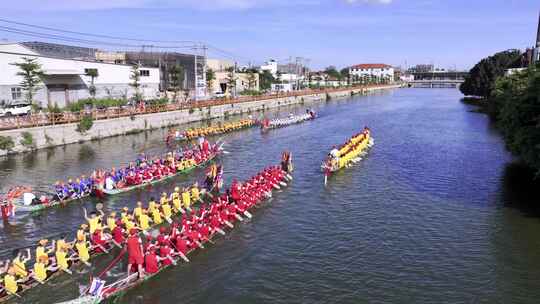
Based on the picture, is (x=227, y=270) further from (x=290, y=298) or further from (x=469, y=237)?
(x=469, y=237)

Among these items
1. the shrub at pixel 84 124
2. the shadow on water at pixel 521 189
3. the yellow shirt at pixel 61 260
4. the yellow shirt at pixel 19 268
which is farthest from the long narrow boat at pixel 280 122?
the yellow shirt at pixel 19 268

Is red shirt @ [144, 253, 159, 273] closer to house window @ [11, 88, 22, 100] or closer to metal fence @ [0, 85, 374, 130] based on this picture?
metal fence @ [0, 85, 374, 130]

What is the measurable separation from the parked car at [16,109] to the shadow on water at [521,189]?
132ft

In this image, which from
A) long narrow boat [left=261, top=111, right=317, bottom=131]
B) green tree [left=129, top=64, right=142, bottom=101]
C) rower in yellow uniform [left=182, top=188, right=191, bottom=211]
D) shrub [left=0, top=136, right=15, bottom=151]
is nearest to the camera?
rower in yellow uniform [left=182, top=188, right=191, bottom=211]

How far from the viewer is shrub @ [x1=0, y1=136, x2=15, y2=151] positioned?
35.2m

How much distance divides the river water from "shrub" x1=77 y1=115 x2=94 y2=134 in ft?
19.1

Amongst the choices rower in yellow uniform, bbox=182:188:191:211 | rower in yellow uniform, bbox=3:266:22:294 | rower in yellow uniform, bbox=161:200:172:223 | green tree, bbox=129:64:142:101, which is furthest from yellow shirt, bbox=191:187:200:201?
green tree, bbox=129:64:142:101

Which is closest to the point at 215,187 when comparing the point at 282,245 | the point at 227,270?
the point at 282,245

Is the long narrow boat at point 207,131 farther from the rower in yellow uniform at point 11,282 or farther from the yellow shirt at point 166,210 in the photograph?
the rower in yellow uniform at point 11,282

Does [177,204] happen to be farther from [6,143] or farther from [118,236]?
[6,143]

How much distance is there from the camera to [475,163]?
34.8 m

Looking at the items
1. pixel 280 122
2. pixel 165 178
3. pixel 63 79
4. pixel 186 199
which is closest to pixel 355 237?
pixel 186 199

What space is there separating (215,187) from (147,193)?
12.6ft

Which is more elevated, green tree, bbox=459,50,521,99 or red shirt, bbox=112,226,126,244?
green tree, bbox=459,50,521,99
